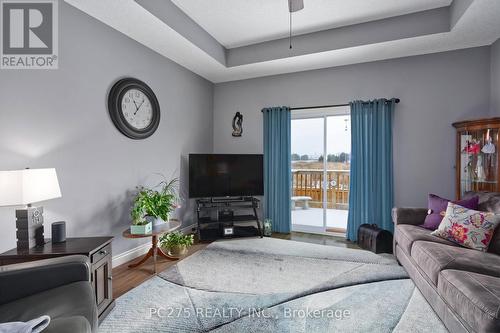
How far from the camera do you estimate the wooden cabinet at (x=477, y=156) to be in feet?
8.45

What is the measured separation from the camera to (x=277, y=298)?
79.2 inches

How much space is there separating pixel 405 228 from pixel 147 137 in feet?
10.2

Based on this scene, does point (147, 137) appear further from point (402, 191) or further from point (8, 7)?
point (402, 191)

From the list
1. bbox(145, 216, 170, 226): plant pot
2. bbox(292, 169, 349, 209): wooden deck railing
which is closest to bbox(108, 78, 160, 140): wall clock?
bbox(145, 216, 170, 226): plant pot

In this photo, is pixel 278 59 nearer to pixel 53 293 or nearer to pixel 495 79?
pixel 495 79

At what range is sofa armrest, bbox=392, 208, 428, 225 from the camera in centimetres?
264

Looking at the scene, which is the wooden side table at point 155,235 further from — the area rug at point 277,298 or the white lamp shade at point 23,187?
the white lamp shade at point 23,187

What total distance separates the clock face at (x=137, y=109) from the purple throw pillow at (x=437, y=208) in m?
3.36

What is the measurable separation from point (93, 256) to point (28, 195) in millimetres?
581

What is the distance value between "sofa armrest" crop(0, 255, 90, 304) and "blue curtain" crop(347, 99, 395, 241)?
3.24 m

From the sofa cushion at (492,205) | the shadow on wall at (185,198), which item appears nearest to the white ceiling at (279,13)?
the shadow on wall at (185,198)

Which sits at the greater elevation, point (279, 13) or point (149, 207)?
point (279, 13)

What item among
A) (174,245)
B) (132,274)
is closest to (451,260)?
(174,245)

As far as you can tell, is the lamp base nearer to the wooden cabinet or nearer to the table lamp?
the table lamp
